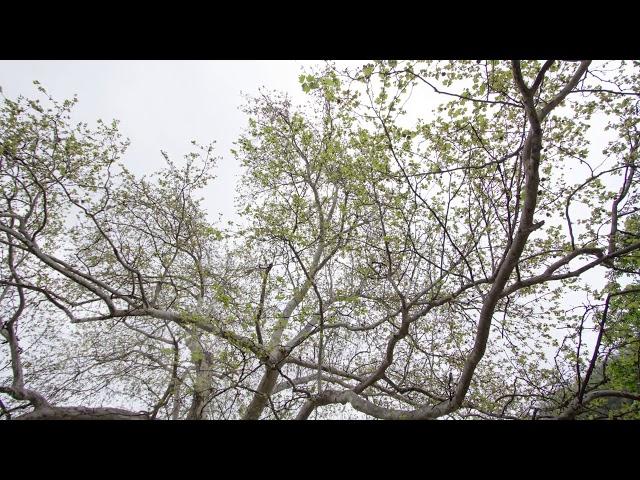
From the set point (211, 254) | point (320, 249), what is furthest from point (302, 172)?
point (211, 254)

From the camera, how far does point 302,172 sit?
7098 mm

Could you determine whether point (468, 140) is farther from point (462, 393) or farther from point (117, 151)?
point (117, 151)

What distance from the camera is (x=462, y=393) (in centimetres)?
378
